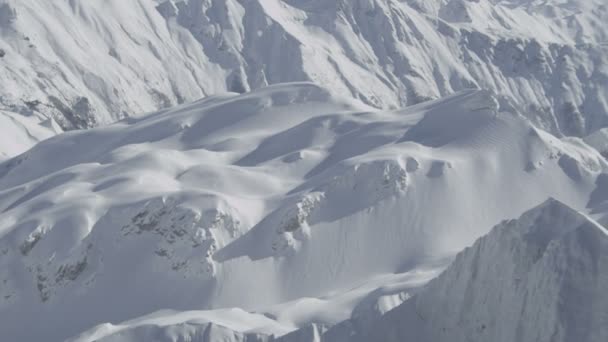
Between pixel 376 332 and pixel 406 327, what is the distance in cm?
199

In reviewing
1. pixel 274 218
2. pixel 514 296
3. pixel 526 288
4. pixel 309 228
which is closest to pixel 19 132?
pixel 274 218

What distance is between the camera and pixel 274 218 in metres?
68.8

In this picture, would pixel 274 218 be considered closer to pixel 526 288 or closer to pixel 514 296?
pixel 514 296

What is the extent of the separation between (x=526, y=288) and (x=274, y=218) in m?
27.0

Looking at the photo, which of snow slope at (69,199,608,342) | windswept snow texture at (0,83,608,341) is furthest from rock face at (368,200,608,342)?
windswept snow texture at (0,83,608,341)

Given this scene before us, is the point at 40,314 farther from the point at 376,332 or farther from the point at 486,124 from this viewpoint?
the point at 486,124

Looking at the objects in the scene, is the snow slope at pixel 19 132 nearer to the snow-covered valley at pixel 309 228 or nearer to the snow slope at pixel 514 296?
the snow-covered valley at pixel 309 228

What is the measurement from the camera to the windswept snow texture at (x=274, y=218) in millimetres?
62500

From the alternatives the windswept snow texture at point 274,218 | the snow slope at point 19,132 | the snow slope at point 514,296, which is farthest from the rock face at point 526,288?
the snow slope at point 19,132

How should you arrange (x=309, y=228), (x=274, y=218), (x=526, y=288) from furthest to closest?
(x=274, y=218), (x=309, y=228), (x=526, y=288)

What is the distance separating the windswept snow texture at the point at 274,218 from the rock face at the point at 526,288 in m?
5.45

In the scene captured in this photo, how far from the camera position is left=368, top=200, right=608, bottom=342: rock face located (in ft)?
138

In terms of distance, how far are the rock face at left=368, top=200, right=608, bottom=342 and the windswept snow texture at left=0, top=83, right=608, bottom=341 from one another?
545 centimetres

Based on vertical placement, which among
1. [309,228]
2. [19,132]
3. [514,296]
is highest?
[514,296]
